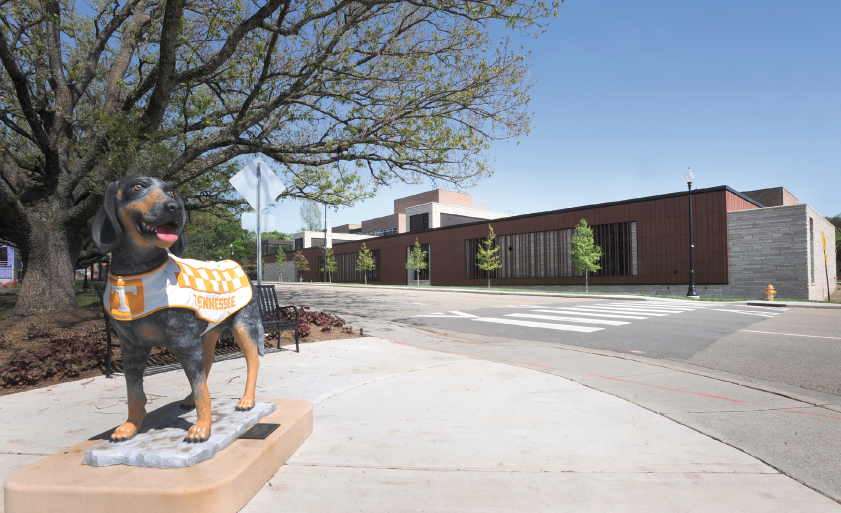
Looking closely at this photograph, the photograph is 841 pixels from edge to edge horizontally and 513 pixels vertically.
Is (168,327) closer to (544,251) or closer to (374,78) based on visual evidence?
(374,78)

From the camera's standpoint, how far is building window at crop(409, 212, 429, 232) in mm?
60938

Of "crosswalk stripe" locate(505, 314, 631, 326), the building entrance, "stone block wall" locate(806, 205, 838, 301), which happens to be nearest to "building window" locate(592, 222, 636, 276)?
"stone block wall" locate(806, 205, 838, 301)

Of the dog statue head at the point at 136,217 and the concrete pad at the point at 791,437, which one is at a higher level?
the dog statue head at the point at 136,217

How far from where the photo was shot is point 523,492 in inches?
107

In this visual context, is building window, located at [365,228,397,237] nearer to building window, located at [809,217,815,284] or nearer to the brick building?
the brick building

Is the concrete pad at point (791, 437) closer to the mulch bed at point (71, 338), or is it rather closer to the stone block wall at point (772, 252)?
the mulch bed at point (71, 338)

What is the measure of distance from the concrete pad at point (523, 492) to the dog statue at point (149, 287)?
0.71 metres

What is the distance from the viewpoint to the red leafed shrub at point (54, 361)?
17.9 ft

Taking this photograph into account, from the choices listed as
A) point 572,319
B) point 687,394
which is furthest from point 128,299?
point 572,319

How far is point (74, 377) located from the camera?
19.1ft

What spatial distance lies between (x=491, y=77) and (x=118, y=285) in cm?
1038

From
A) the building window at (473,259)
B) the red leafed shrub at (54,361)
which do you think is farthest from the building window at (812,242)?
the red leafed shrub at (54,361)

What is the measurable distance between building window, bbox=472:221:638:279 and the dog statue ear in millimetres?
33478

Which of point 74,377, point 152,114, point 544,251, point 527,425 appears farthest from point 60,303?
point 544,251
